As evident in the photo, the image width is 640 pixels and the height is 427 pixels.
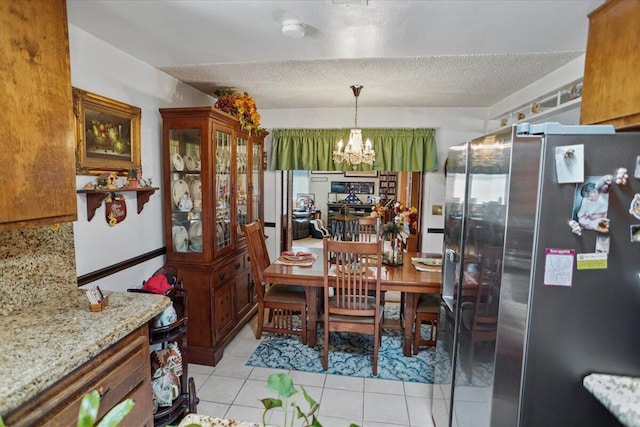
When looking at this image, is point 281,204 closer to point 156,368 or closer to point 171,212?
point 171,212

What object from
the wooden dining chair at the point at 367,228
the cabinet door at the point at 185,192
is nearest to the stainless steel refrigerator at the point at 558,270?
the cabinet door at the point at 185,192

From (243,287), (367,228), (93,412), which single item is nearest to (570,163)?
(93,412)

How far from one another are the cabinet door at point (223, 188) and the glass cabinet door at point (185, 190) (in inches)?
5.6

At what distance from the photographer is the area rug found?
2666mm

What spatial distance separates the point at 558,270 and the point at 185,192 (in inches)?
101

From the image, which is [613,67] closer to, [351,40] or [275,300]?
[351,40]

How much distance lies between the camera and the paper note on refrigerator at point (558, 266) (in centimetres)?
119

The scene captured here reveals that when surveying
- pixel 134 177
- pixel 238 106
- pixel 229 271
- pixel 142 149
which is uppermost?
pixel 238 106

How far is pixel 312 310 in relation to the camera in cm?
291

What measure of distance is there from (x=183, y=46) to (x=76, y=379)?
6.31ft

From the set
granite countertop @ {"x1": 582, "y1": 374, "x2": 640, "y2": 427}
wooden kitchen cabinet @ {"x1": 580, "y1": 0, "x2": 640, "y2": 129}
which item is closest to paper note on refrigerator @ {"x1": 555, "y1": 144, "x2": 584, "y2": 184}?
wooden kitchen cabinet @ {"x1": 580, "y1": 0, "x2": 640, "y2": 129}

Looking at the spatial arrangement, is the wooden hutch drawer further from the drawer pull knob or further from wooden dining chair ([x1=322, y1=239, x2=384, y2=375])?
the drawer pull knob

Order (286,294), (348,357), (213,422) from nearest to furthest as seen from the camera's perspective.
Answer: (213,422)
(348,357)
(286,294)

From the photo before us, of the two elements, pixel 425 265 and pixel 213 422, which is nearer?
pixel 213 422
